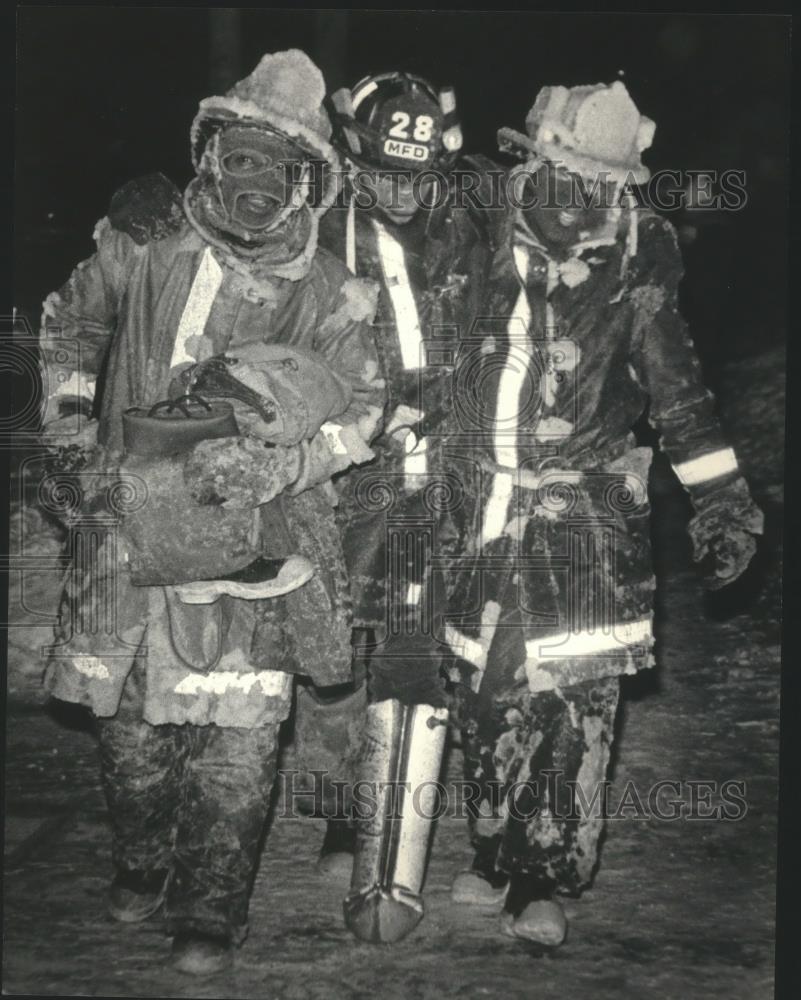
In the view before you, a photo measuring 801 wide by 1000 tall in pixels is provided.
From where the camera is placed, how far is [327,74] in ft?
10.7

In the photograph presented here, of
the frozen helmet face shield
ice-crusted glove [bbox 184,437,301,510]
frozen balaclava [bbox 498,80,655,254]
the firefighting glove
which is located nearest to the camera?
ice-crusted glove [bbox 184,437,301,510]

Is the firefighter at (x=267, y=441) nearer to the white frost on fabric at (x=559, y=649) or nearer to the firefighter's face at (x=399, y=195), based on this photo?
the firefighter's face at (x=399, y=195)

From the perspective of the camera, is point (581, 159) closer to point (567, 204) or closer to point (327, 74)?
point (567, 204)

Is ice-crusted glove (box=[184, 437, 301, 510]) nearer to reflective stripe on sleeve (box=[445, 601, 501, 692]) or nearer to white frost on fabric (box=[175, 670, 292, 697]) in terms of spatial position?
white frost on fabric (box=[175, 670, 292, 697])

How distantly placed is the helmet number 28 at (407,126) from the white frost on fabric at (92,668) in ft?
4.75

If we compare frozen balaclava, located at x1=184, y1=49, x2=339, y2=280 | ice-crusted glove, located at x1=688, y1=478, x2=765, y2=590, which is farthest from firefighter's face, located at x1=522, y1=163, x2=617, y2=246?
ice-crusted glove, located at x1=688, y1=478, x2=765, y2=590

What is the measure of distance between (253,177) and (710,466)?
1.30 m

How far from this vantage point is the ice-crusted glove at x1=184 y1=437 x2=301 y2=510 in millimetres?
2791

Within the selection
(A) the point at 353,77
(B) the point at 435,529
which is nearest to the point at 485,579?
(B) the point at 435,529

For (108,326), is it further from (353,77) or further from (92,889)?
(92,889)

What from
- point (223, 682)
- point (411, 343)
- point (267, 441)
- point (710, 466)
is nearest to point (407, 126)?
point (411, 343)

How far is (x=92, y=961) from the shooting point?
3111 millimetres

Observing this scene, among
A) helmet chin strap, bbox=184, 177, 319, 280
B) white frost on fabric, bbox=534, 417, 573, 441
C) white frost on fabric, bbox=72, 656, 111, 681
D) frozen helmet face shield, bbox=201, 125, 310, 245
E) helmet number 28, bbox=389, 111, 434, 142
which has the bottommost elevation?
white frost on fabric, bbox=72, 656, 111, 681

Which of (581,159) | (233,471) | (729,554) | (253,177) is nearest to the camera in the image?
(233,471)
